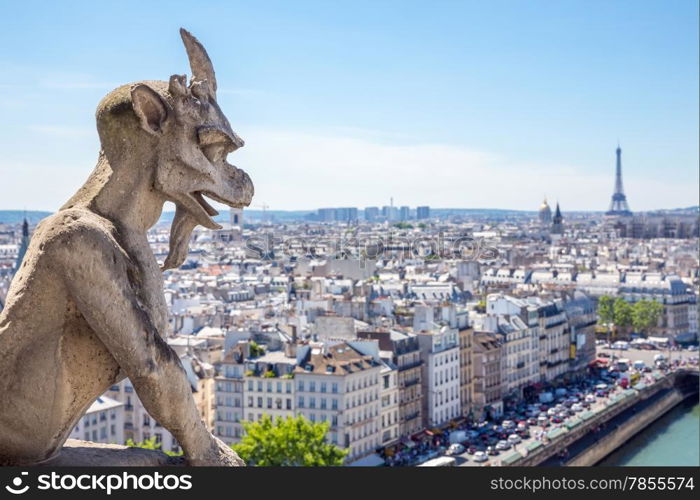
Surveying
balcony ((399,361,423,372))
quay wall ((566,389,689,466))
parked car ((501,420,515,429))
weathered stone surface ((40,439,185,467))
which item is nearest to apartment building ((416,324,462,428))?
balcony ((399,361,423,372))

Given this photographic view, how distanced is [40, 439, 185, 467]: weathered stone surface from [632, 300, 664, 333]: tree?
58.1m

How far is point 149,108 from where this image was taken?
3051 mm

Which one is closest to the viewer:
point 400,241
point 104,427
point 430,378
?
point 104,427

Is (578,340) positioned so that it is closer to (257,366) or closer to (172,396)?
(257,366)

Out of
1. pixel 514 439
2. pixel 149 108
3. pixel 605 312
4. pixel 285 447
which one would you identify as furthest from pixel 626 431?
pixel 149 108

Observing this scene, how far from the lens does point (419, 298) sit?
50.0 m

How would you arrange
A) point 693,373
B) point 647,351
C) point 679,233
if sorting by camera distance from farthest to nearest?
1. point 679,233
2. point 647,351
3. point 693,373

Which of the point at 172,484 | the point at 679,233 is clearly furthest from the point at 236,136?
the point at 679,233

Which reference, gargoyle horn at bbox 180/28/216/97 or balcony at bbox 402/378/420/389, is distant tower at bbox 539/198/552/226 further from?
gargoyle horn at bbox 180/28/216/97

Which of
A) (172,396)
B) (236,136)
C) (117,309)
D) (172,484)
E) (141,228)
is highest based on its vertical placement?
(236,136)

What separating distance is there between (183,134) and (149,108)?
0.12 metres

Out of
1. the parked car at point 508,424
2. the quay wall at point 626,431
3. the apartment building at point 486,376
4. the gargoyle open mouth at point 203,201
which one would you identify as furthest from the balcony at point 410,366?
the gargoyle open mouth at point 203,201

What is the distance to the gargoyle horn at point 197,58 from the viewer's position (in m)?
3.21

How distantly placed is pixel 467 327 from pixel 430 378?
4213mm
